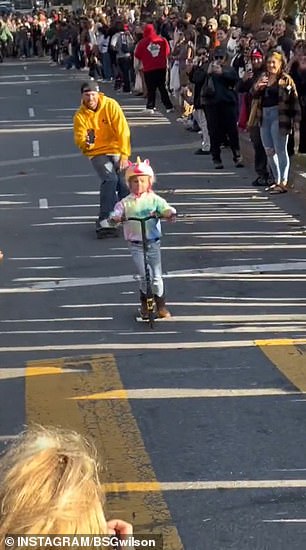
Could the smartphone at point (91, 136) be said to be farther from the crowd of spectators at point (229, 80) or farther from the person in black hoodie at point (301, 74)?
the person in black hoodie at point (301, 74)

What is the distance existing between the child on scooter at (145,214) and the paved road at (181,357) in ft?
0.81

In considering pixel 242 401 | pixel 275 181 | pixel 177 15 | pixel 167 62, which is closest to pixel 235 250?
pixel 275 181

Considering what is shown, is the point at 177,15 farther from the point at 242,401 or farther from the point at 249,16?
the point at 242,401

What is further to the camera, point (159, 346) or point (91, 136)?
point (91, 136)

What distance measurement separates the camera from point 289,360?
8430 mm

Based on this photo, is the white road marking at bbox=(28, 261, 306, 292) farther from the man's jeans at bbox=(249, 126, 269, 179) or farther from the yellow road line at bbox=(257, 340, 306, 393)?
the man's jeans at bbox=(249, 126, 269, 179)

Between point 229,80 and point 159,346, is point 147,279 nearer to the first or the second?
point 159,346

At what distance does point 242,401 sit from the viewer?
24.4 ft

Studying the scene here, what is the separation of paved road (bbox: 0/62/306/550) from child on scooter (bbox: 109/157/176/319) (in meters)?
0.25

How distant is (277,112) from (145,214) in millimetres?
6297

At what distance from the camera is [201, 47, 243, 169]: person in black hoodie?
18.2 m

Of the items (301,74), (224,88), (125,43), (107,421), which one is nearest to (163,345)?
(107,421)

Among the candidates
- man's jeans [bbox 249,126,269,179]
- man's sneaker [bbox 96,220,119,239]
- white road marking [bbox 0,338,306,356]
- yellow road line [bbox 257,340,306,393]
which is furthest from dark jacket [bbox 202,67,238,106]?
yellow road line [bbox 257,340,306,393]

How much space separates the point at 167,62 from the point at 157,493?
2208cm
